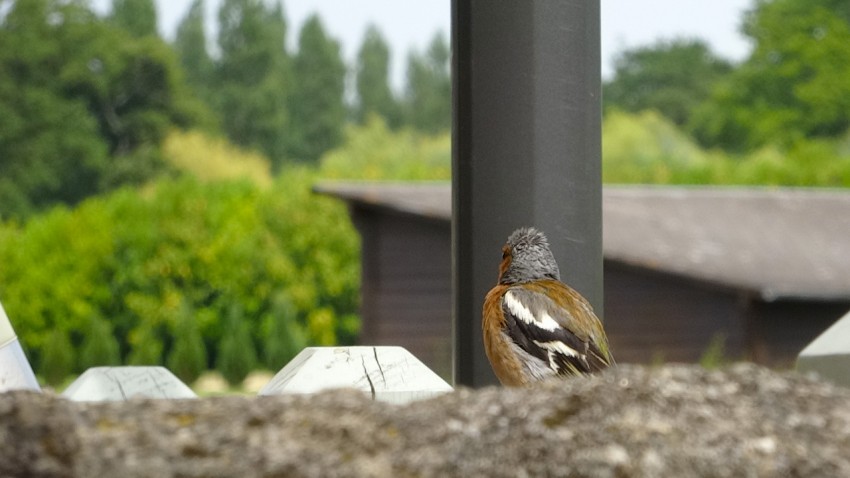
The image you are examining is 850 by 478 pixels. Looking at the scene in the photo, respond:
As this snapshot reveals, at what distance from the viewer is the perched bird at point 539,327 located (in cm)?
275

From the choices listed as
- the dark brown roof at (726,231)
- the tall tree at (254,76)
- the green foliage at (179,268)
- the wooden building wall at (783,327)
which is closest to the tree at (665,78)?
the tall tree at (254,76)

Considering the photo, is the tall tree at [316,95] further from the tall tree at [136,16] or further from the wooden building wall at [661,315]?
the wooden building wall at [661,315]

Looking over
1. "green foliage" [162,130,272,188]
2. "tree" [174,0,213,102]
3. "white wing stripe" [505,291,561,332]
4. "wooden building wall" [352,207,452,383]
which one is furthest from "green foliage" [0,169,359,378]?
"tree" [174,0,213,102]

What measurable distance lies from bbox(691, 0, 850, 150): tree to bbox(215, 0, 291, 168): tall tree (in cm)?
1626

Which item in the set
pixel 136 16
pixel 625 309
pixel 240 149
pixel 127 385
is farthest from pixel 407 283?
pixel 136 16

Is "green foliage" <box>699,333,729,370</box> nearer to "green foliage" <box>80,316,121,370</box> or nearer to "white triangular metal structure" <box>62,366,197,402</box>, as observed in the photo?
"green foliage" <box>80,316,121,370</box>

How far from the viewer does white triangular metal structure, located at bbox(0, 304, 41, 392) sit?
6.15 feet

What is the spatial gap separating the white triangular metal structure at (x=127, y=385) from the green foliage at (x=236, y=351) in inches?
904

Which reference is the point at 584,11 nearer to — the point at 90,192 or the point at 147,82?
the point at 90,192

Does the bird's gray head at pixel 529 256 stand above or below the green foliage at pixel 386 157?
above

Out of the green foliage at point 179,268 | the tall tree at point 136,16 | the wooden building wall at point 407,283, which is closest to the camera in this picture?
the wooden building wall at point 407,283

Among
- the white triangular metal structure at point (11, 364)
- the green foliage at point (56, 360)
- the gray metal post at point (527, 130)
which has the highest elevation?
the gray metal post at point (527, 130)

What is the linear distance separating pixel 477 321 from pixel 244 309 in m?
24.4

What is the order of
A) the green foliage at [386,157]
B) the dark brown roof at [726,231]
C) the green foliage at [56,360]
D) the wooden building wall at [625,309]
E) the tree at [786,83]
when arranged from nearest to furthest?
1. the dark brown roof at [726,231]
2. the wooden building wall at [625,309]
3. the green foliage at [56,360]
4. the green foliage at [386,157]
5. the tree at [786,83]
